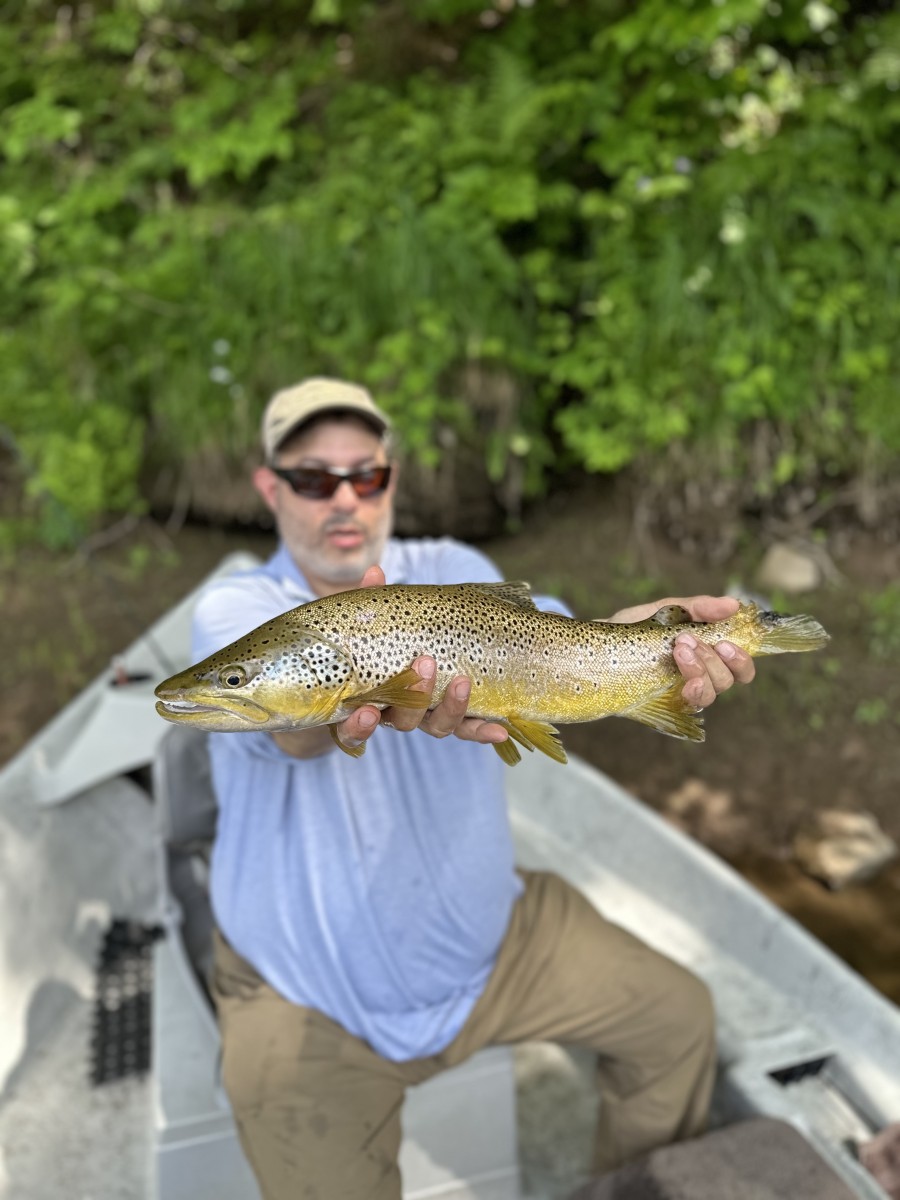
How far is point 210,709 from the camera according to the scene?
1.48 metres

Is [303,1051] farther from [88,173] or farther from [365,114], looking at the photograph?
[88,173]

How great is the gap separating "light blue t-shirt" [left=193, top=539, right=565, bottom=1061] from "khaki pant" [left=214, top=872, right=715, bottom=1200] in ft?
0.29

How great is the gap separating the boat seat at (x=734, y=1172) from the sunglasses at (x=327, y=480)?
6.89ft

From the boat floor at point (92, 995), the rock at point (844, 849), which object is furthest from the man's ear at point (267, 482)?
the rock at point (844, 849)

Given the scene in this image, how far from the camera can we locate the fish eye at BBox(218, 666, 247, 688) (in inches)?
59.2

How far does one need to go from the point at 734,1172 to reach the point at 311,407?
2537 mm

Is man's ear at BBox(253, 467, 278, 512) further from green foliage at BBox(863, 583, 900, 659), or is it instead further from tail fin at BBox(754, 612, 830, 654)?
green foliage at BBox(863, 583, 900, 659)

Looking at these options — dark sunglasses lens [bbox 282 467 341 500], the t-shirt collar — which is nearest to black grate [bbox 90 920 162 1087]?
the t-shirt collar

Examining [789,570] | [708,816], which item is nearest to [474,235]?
[789,570]

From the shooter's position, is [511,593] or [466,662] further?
[511,593]

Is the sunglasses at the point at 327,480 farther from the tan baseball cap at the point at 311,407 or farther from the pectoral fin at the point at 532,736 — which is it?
the pectoral fin at the point at 532,736

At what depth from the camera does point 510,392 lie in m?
7.43

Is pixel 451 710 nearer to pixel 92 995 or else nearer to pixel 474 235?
pixel 92 995

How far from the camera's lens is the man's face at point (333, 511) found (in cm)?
257
